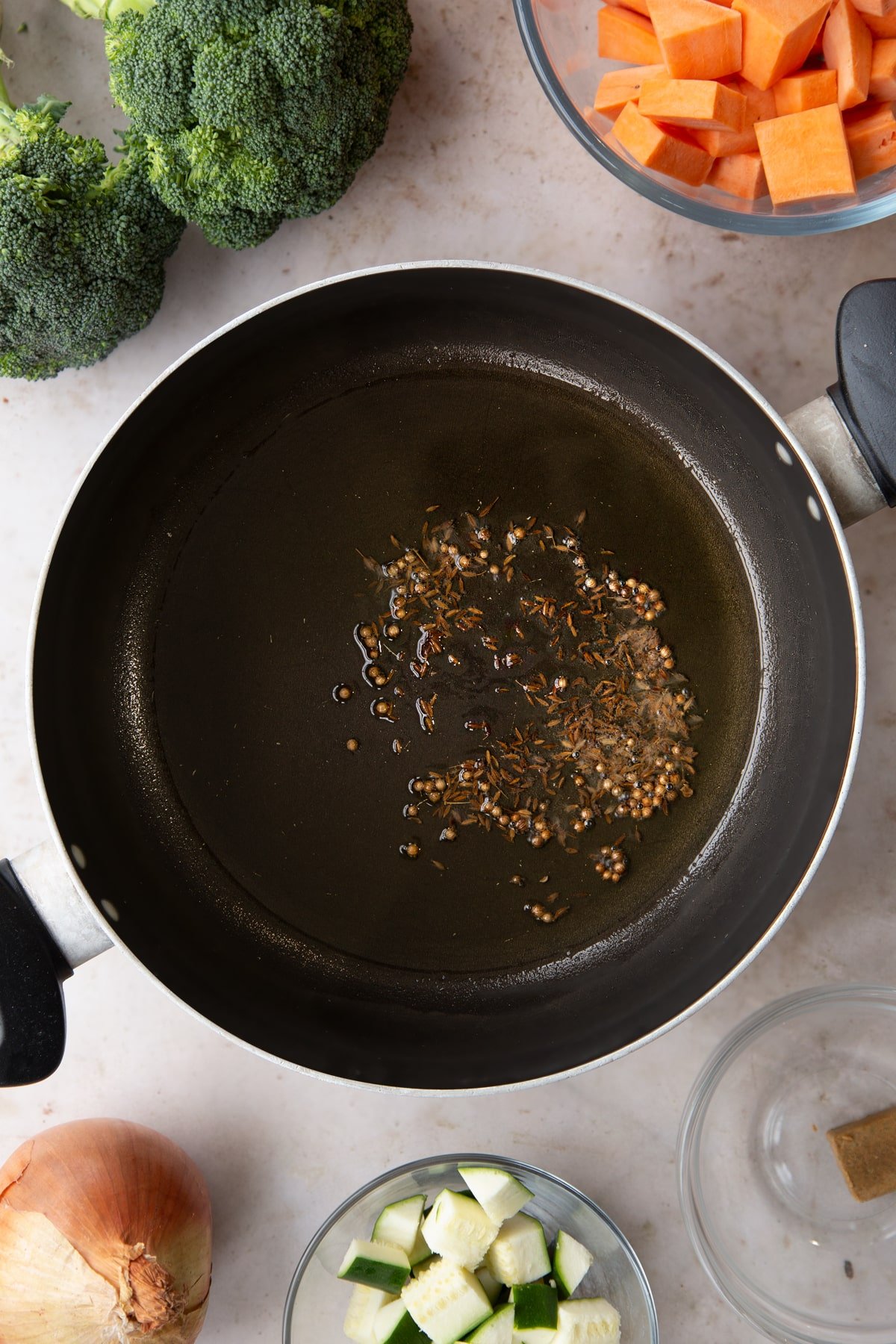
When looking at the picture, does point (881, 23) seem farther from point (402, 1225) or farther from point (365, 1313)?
point (365, 1313)

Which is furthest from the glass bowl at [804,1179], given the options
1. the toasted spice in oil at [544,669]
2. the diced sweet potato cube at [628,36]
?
the diced sweet potato cube at [628,36]

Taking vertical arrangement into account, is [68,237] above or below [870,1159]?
above

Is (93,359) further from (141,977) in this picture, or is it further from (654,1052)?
(654,1052)

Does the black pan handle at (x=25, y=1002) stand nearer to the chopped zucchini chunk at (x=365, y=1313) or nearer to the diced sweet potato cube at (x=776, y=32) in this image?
the chopped zucchini chunk at (x=365, y=1313)

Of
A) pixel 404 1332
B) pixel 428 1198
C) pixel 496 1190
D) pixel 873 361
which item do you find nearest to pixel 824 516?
pixel 873 361

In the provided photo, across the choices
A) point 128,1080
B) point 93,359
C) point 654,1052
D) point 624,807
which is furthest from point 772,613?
point 128,1080

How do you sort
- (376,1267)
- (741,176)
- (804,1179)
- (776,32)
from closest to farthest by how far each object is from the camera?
(776,32) → (741,176) → (376,1267) → (804,1179)

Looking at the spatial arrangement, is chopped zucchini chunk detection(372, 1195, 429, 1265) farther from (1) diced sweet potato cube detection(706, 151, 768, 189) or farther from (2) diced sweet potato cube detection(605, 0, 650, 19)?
(2) diced sweet potato cube detection(605, 0, 650, 19)
